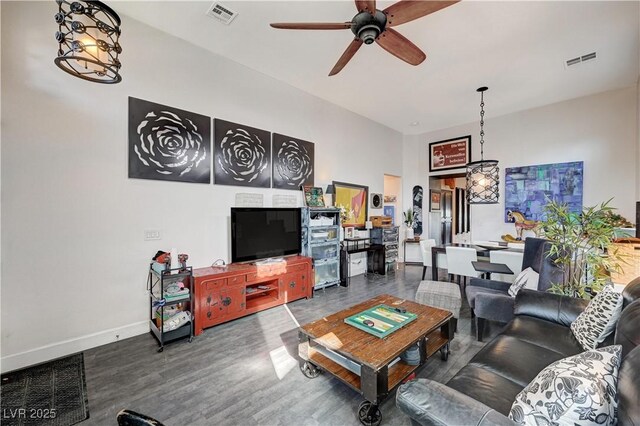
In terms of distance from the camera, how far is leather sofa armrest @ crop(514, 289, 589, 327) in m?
2.04

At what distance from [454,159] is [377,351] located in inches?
232

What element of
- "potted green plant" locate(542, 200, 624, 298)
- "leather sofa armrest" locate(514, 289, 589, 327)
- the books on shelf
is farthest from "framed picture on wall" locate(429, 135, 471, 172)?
the books on shelf

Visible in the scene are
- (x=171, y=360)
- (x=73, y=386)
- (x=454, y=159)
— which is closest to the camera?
(x=73, y=386)

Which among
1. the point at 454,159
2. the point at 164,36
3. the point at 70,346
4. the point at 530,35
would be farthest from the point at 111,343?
the point at 454,159

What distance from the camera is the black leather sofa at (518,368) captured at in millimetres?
926

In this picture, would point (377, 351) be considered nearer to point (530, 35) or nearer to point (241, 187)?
point (241, 187)

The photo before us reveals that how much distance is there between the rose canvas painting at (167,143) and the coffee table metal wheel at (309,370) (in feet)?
8.21

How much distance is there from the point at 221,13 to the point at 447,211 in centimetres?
730

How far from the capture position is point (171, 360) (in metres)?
2.32

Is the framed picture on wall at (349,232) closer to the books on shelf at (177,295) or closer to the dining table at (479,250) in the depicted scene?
the dining table at (479,250)

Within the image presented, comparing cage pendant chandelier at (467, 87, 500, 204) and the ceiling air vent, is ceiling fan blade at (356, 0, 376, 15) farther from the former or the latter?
cage pendant chandelier at (467, 87, 500, 204)

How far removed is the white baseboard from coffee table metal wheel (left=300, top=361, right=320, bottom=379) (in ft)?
6.51

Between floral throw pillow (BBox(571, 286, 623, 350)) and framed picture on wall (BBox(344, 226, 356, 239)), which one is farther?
framed picture on wall (BBox(344, 226, 356, 239))

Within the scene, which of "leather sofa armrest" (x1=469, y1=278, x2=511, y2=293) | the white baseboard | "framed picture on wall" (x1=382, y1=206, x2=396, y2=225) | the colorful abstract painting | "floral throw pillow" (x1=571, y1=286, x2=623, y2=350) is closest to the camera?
"floral throw pillow" (x1=571, y1=286, x2=623, y2=350)
